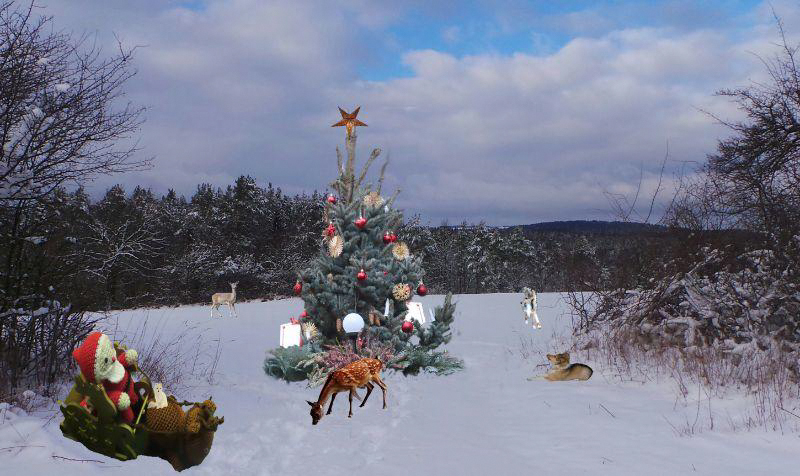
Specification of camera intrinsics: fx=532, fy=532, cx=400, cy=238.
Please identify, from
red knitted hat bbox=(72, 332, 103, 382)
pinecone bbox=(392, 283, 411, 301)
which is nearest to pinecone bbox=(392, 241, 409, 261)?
pinecone bbox=(392, 283, 411, 301)

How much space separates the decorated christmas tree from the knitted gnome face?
401 cm

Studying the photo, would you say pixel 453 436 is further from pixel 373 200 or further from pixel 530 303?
pixel 530 303

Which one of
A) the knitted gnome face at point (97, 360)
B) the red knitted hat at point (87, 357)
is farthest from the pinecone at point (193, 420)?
the red knitted hat at point (87, 357)

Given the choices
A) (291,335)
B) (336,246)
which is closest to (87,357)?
(336,246)

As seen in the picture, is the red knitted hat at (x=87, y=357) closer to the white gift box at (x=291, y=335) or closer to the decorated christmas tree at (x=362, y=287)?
the decorated christmas tree at (x=362, y=287)

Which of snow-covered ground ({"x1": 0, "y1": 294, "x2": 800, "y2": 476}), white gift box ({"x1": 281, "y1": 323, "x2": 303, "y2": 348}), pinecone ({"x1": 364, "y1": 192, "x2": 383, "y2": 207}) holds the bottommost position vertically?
snow-covered ground ({"x1": 0, "y1": 294, "x2": 800, "y2": 476})

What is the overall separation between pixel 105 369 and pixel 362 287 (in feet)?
15.0

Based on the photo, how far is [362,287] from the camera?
323 inches

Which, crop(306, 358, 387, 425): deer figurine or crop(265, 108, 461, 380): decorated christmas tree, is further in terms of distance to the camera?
crop(265, 108, 461, 380): decorated christmas tree

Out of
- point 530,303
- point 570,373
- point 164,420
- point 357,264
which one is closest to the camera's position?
point 164,420

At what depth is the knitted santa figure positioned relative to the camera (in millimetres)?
3906

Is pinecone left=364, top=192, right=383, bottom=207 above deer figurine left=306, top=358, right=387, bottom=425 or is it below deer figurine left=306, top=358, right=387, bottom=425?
above

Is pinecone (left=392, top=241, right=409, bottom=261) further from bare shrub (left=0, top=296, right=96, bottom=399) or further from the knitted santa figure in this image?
the knitted santa figure

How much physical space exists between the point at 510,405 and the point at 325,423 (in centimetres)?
236
